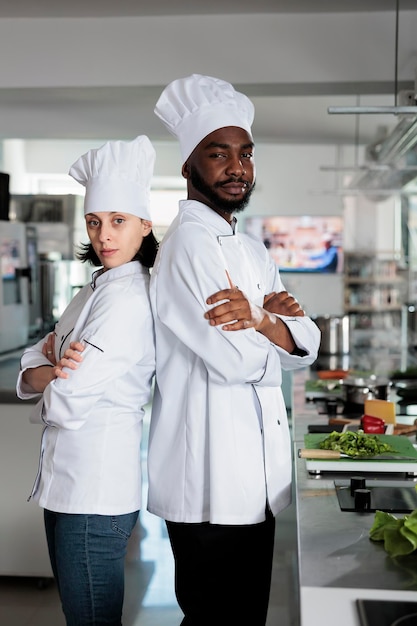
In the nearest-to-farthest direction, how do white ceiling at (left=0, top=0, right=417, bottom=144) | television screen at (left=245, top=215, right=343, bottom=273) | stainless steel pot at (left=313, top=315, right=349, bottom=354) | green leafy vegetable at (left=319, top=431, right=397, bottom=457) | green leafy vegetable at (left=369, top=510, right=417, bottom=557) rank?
green leafy vegetable at (left=369, top=510, right=417, bottom=557)
green leafy vegetable at (left=319, top=431, right=397, bottom=457)
white ceiling at (left=0, top=0, right=417, bottom=144)
stainless steel pot at (left=313, top=315, right=349, bottom=354)
television screen at (left=245, top=215, right=343, bottom=273)

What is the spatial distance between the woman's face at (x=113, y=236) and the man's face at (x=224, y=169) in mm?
183

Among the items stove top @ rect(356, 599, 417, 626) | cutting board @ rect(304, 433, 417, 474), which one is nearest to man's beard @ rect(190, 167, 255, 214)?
cutting board @ rect(304, 433, 417, 474)

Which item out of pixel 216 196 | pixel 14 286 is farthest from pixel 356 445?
pixel 14 286

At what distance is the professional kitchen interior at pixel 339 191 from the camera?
1729 mm

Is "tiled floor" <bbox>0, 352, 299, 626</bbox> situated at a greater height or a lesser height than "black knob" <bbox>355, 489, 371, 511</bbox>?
lesser

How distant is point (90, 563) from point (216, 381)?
18.9 inches

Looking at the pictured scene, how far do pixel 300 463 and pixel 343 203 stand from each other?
964 centimetres

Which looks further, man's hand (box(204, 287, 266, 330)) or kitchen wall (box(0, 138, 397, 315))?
kitchen wall (box(0, 138, 397, 315))

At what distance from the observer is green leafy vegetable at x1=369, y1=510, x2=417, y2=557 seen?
1.41 metres

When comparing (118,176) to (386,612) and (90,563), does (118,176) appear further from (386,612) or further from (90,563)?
(386,612)

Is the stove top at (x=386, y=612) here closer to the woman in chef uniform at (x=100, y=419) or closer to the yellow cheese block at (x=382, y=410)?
the woman in chef uniform at (x=100, y=419)

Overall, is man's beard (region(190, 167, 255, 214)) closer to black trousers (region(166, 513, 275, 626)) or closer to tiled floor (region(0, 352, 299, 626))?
black trousers (region(166, 513, 275, 626))

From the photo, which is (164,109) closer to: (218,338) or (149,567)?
(218,338)

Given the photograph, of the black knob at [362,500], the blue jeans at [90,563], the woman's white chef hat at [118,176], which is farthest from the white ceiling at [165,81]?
the blue jeans at [90,563]
